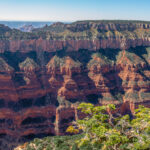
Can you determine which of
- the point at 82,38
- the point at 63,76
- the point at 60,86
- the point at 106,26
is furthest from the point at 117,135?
the point at 106,26

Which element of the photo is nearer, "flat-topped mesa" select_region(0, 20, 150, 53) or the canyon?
the canyon

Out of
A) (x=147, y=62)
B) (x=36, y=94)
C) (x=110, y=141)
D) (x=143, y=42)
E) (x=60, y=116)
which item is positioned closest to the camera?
(x=110, y=141)

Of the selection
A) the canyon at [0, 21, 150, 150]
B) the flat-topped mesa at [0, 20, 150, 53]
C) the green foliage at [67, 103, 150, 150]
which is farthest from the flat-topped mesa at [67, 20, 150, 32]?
the green foliage at [67, 103, 150, 150]

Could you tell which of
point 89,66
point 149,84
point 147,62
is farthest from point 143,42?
point 89,66

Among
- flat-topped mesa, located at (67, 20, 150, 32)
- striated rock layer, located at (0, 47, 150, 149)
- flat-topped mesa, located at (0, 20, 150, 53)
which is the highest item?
flat-topped mesa, located at (67, 20, 150, 32)

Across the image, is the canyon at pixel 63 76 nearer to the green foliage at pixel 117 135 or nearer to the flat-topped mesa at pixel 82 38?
the flat-topped mesa at pixel 82 38

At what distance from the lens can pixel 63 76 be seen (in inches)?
2340

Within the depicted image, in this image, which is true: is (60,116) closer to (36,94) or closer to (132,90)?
(36,94)

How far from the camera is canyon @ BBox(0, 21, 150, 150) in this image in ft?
171

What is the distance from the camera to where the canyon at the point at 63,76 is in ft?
171

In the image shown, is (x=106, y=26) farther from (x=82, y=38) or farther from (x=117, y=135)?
(x=117, y=135)

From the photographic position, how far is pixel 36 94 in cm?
5662

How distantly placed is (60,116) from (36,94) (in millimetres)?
10290

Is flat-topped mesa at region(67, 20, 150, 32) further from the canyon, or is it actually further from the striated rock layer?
the striated rock layer
